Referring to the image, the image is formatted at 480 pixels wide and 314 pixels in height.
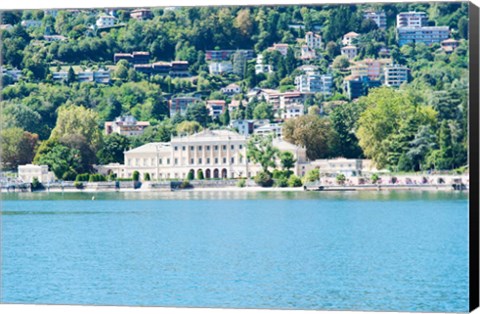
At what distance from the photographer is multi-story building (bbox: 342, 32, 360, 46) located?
30.3 meters

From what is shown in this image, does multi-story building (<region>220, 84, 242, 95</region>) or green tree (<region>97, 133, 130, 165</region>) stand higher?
multi-story building (<region>220, 84, 242, 95</region>)

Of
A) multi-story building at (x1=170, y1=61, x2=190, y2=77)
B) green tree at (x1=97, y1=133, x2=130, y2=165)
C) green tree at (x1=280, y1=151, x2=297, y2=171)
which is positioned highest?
multi-story building at (x1=170, y1=61, x2=190, y2=77)

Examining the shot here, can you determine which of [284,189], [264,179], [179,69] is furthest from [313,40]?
[284,189]

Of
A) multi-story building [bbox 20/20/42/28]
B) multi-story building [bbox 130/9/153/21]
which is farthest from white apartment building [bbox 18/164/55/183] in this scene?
multi-story building [bbox 130/9/153/21]

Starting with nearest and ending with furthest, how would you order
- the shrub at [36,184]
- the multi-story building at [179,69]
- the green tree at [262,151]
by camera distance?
the shrub at [36,184], the green tree at [262,151], the multi-story building at [179,69]

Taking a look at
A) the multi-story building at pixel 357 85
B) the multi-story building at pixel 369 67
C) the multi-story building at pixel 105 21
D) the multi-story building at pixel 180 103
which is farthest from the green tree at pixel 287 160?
the multi-story building at pixel 105 21

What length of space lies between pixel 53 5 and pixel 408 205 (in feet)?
38.2

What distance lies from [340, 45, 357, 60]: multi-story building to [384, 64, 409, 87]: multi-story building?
1.09 metres

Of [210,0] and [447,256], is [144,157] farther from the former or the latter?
[210,0]

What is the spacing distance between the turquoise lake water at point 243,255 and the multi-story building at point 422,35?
763 centimetres

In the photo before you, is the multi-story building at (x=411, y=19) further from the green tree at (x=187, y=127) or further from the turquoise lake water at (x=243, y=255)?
the turquoise lake water at (x=243, y=255)

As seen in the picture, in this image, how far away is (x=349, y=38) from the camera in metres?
30.7

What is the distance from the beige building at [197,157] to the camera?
28188 mm

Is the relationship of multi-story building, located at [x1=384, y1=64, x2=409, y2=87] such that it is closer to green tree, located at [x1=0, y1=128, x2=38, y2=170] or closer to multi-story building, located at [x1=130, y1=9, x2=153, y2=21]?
multi-story building, located at [x1=130, y1=9, x2=153, y2=21]
